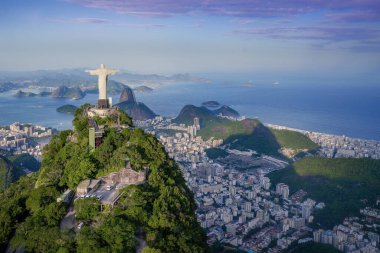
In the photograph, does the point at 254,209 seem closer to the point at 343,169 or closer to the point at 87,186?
the point at 343,169

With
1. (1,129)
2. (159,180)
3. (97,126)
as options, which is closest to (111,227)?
(159,180)

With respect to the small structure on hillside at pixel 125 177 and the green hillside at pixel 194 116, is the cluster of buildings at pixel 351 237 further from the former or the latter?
the green hillside at pixel 194 116

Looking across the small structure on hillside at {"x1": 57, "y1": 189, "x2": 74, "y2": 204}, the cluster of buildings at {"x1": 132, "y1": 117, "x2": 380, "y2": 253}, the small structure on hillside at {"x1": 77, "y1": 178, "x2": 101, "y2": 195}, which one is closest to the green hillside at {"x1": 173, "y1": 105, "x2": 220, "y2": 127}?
the cluster of buildings at {"x1": 132, "y1": 117, "x2": 380, "y2": 253}

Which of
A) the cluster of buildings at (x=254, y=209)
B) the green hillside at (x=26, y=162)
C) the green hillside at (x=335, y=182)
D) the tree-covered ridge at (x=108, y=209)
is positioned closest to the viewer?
the tree-covered ridge at (x=108, y=209)

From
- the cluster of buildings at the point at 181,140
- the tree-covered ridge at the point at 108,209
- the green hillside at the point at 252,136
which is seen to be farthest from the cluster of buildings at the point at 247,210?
the tree-covered ridge at the point at 108,209

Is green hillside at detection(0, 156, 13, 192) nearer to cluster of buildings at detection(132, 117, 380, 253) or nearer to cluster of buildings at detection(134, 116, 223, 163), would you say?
cluster of buildings at detection(132, 117, 380, 253)

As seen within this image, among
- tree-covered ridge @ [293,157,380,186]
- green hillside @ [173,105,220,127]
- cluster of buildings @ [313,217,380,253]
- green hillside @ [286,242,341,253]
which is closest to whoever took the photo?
green hillside @ [286,242,341,253]

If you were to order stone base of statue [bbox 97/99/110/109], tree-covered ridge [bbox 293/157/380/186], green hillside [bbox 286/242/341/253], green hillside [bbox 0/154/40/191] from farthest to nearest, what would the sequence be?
tree-covered ridge [bbox 293/157/380/186], green hillside [bbox 0/154/40/191], green hillside [bbox 286/242/341/253], stone base of statue [bbox 97/99/110/109]
